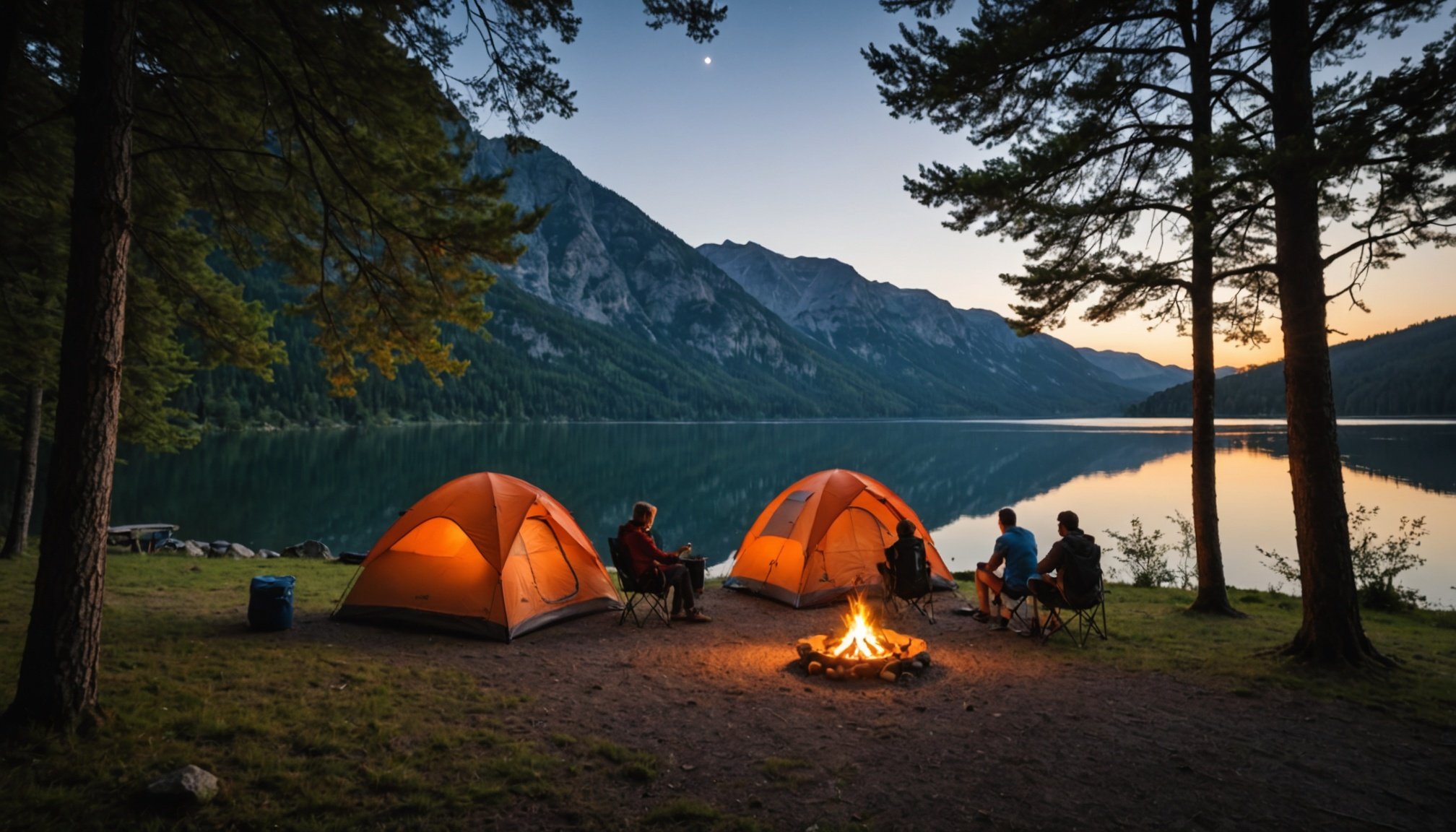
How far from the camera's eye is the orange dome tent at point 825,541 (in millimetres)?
10555

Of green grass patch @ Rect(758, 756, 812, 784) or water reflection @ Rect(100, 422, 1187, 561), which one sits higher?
water reflection @ Rect(100, 422, 1187, 561)

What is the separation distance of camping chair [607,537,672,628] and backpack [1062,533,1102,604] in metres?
4.95

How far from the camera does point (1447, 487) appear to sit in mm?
32062

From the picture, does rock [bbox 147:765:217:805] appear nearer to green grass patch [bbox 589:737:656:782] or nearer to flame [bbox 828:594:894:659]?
green grass patch [bbox 589:737:656:782]

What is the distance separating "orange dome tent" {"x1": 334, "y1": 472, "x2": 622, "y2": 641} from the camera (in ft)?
27.6

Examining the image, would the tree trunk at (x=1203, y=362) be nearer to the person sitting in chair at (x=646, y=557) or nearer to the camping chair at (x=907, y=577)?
the camping chair at (x=907, y=577)

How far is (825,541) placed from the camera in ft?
35.0

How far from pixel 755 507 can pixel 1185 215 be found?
26.1 metres

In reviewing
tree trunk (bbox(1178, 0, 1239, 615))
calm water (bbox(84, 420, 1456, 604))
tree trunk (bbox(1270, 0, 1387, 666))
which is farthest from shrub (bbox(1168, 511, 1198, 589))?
tree trunk (bbox(1270, 0, 1387, 666))

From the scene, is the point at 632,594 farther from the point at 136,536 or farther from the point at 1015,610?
the point at 136,536

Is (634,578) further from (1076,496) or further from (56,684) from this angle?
(1076,496)

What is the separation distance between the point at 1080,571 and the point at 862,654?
114 inches

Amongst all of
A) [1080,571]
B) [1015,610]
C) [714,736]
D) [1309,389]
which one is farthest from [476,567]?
[1309,389]

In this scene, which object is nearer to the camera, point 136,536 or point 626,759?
point 626,759
